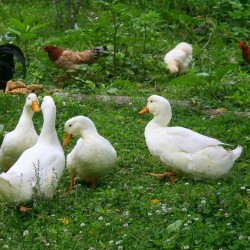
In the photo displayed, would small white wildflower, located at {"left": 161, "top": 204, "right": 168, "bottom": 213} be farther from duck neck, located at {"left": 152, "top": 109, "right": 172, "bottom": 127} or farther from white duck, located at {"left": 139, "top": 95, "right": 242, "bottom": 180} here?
duck neck, located at {"left": 152, "top": 109, "right": 172, "bottom": 127}

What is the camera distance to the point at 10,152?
737 centimetres

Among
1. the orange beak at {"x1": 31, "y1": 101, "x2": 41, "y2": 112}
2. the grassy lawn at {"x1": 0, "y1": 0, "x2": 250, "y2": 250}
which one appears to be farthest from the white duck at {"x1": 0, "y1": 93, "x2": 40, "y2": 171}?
the grassy lawn at {"x1": 0, "y1": 0, "x2": 250, "y2": 250}

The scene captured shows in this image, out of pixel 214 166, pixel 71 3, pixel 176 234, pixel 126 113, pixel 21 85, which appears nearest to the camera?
pixel 176 234

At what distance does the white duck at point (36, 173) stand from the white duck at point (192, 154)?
1.04 m

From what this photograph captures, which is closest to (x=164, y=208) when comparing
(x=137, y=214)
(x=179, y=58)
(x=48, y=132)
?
(x=137, y=214)

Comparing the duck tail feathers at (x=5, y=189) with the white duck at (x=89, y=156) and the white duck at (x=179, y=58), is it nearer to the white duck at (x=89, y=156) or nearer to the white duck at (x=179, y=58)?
the white duck at (x=89, y=156)

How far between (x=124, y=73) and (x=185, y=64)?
3.16 ft

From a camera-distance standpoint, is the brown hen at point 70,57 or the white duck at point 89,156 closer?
the white duck at point 89,156

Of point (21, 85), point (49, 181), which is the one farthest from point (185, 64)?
point (49, 181)

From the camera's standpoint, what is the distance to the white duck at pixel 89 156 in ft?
22.6

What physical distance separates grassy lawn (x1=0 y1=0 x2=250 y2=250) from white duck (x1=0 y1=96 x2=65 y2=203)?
112 millimetres

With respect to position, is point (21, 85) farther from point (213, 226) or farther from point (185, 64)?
point (213, 226)

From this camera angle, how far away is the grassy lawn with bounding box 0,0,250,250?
19.3 feet

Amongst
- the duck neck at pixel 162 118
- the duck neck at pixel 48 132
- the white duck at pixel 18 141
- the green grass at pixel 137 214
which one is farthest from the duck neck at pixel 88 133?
the duck neck at pixel 162 118
